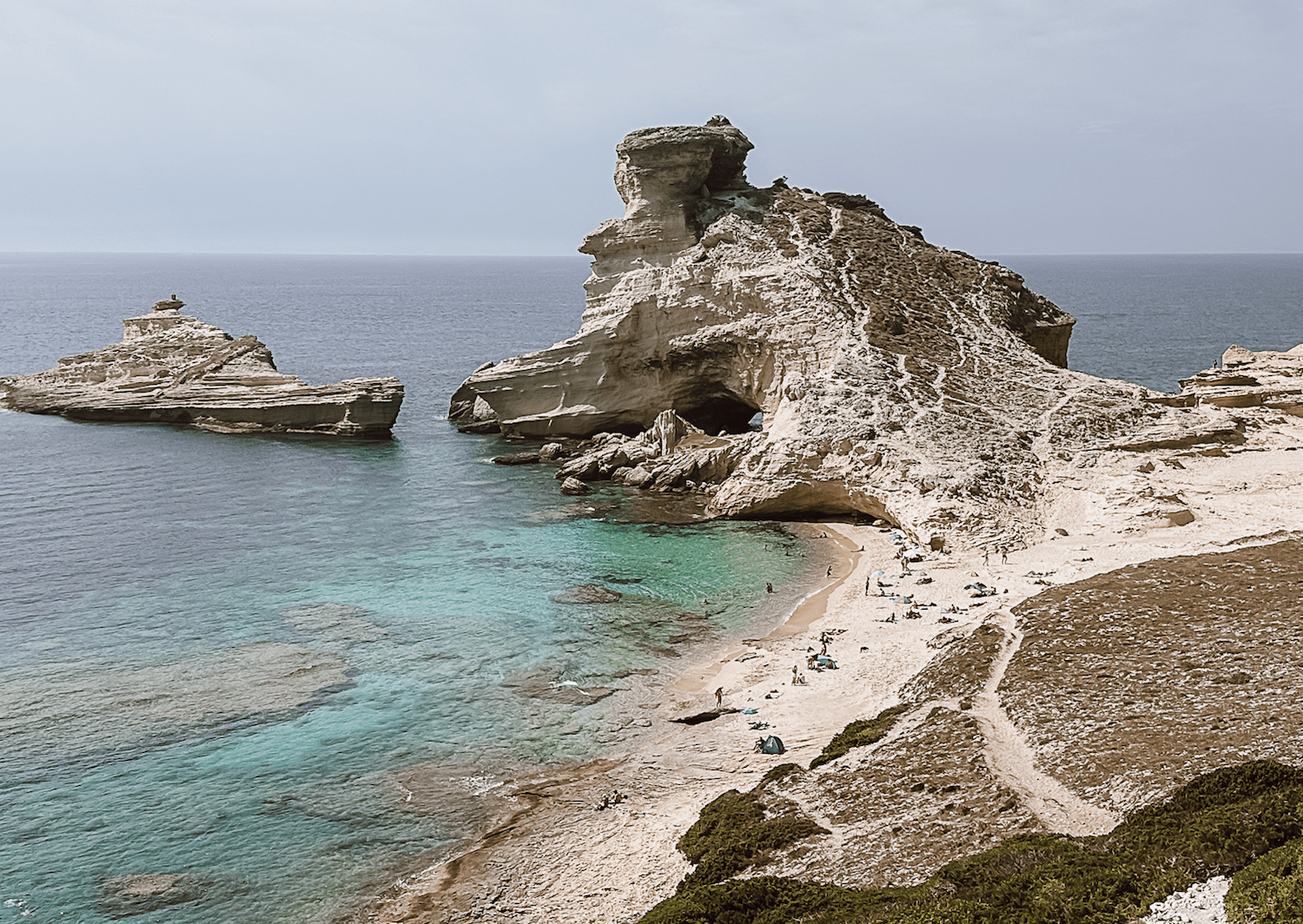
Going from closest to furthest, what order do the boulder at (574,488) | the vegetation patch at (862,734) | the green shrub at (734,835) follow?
1. the green shrub at (734,835)
2. the vegetation patch at (862,734)
3. the boulder at (574,488)

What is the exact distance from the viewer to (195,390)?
7638 centimetres

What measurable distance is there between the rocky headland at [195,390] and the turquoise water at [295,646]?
7.50m

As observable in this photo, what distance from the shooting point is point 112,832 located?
947 inches

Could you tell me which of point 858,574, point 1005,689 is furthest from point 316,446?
point 1005,689

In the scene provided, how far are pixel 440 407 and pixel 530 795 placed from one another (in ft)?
211

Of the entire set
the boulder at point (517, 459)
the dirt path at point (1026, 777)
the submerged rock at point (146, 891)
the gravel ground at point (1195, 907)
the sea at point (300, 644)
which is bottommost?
the submerged rock at point (146, 891)

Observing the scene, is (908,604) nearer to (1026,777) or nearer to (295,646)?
(1026,777)

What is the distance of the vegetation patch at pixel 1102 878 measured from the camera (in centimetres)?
1502

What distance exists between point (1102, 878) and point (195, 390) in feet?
246

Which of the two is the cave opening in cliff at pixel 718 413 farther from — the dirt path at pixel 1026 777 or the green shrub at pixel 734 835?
the green shrub at pixel 734 835

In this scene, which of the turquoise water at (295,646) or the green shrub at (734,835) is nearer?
the green shrub at (734,835)

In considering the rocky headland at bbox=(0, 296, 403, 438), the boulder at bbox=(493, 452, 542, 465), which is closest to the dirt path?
the boulder at bbox=(493, 452, 542, 465)

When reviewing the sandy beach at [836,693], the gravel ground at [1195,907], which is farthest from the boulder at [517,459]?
the gravel ground at [1195,907]

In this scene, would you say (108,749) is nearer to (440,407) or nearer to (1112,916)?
(1112,916)
